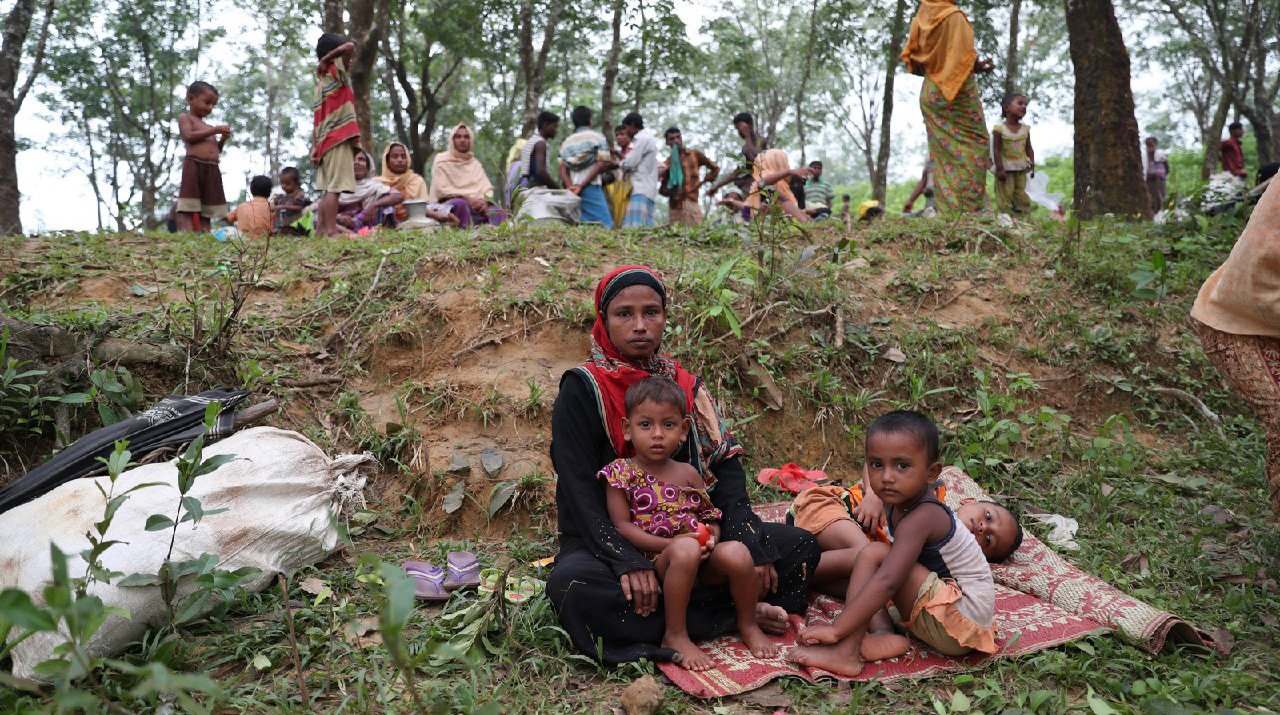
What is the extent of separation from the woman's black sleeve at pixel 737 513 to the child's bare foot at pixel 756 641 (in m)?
0.21

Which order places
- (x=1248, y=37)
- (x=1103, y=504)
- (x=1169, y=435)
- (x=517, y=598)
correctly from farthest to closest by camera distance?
(x=1248, y=37)
(x=1169, y=435)
(x=1103, y=504)
(x=517, y=598)

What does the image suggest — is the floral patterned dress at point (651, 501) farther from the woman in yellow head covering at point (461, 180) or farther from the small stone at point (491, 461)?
the woman in yellow head covering at point (461, 180)

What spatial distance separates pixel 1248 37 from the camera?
13047 millimetres

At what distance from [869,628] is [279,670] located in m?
1.85

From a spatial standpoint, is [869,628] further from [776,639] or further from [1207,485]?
[1207,485]

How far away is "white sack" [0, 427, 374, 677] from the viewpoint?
7.54ft

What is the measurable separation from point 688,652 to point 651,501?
49 cm

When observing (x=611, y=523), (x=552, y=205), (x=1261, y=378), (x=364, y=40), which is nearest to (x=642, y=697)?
(x=611, y=523)

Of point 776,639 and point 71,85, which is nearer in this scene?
point 776,639

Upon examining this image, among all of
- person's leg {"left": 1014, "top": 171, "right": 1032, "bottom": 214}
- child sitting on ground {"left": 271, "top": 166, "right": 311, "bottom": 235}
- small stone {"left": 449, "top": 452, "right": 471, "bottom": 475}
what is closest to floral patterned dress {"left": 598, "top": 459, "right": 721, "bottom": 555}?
small stone {"left": 449, "top": 452, "right": 471, "bottom": 475}

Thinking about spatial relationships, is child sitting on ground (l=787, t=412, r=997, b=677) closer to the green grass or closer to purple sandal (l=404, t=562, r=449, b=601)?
the green grass

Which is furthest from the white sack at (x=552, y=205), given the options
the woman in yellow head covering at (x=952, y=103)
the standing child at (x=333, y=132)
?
the woman in yellow head covering at (x=952, y=103)

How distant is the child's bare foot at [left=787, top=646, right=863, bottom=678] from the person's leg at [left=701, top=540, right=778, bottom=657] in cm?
11

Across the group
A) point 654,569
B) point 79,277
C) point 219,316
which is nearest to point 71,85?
point 79,277
